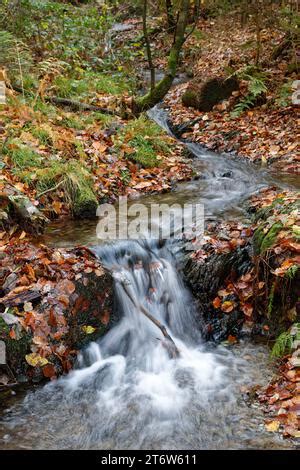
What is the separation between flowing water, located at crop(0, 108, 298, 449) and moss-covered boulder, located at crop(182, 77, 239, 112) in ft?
21.6

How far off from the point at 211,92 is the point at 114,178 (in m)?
4.99

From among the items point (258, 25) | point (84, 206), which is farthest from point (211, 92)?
point (84, 206)

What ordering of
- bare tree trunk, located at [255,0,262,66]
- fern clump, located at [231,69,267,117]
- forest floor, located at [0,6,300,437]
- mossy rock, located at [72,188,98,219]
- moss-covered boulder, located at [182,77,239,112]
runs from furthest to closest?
moss-covered boulder, located at [182,77,239,112], bare tree trunk, located at [255,0,262,66], fern clump, located at [231,69,267,117], mossy rock, located at [72,188,98,219], forest floor, located at [0,6,300,437]

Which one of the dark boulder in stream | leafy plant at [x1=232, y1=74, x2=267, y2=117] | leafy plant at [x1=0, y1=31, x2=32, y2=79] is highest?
leafy plant at [x1=0, y1=31, x2=32, y2=79]

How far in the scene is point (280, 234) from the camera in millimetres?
4957

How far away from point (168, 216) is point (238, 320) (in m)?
2.21

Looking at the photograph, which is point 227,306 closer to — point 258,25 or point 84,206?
point 84,206

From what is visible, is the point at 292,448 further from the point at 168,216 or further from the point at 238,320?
the point at 168,216

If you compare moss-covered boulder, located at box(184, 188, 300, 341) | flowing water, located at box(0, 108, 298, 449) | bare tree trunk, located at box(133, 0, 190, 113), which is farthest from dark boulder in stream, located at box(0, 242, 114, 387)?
bare tree trunk, located at box(133, 0, 190, 113)

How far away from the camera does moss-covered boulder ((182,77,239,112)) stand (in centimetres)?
1134

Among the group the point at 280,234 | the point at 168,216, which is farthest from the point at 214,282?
the point at 168,216

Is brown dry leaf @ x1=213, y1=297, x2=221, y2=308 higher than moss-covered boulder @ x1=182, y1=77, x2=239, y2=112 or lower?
lower

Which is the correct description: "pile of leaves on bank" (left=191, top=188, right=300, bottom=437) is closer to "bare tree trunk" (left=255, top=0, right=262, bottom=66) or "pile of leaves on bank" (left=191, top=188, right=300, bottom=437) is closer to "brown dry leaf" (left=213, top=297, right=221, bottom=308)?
"brown dry leaf" (left=213, top=297, right=221, bottom=308)

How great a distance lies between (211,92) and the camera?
11.5m
